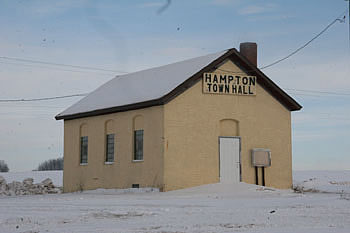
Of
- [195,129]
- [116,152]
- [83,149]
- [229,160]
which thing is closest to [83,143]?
[83,149]

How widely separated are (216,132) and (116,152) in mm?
4781

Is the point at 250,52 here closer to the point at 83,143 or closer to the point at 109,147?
the point at 109,147

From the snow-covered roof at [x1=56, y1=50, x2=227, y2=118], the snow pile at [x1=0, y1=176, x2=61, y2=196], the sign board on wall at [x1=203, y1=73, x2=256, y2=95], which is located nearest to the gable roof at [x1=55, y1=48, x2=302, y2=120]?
the snow-covered roof at [x1=56, y1=50, x2=227, y2=118]

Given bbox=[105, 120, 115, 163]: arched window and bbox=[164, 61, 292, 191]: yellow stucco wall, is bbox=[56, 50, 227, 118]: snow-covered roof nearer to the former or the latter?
bbox=[105, 120, 115, 163]: arched window

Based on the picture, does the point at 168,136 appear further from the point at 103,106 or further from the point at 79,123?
the point at 79,123

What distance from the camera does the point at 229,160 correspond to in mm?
28281

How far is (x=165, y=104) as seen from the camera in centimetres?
2678

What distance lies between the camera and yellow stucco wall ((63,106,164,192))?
27.2 meters

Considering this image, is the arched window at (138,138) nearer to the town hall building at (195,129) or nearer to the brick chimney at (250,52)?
the town hall building at (195,129)

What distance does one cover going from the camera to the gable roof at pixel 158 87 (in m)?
27.5

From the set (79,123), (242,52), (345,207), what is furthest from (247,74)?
(345,207)

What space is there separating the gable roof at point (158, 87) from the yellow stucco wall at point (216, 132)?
0.37m

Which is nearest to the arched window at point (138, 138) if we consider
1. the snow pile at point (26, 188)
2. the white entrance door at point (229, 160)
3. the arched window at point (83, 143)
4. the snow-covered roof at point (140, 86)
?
the snow-covered roof at point (140, 86)

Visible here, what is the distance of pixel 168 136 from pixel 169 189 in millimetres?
2122
